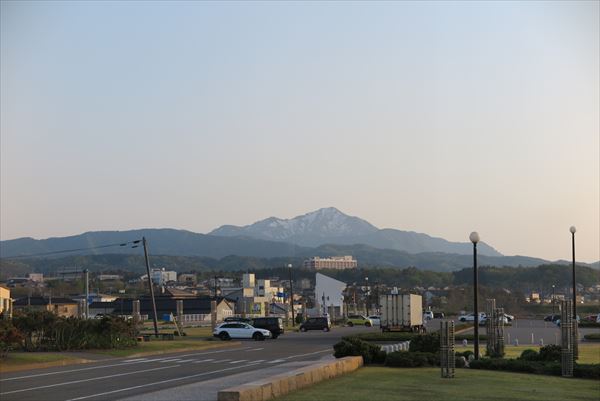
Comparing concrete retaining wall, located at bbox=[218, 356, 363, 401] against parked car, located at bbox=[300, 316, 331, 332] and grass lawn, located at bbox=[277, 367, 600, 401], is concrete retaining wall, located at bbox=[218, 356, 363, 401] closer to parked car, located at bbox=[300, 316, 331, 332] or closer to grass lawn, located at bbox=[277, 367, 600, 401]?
grass lawn, located at bbox=[277, 367, 600, 401]

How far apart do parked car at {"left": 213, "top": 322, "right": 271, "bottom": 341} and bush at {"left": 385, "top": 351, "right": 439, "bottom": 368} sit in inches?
1250

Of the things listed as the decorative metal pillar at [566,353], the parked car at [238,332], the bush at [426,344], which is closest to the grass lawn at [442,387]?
the decorative metal pillar at [566,353]

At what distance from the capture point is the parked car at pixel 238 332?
6038 centimetres

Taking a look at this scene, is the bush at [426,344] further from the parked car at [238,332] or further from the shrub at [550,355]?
the parked car at [238,332]

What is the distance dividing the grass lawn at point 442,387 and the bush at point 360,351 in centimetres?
145

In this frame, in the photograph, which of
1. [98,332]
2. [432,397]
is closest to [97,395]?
[432,397]

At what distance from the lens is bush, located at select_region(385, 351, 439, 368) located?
1144 inches

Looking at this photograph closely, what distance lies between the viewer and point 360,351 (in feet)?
97.4

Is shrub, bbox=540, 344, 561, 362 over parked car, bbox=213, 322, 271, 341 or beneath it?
over

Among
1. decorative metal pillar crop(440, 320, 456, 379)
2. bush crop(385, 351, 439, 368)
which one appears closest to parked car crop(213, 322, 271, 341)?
bush crop(385, 351, 439, 368)

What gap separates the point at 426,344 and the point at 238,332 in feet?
102

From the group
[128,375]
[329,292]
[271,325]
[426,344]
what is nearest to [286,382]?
[128,375]

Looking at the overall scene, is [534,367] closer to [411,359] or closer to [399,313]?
[411,359]

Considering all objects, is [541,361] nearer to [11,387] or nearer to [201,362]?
[201,362]
